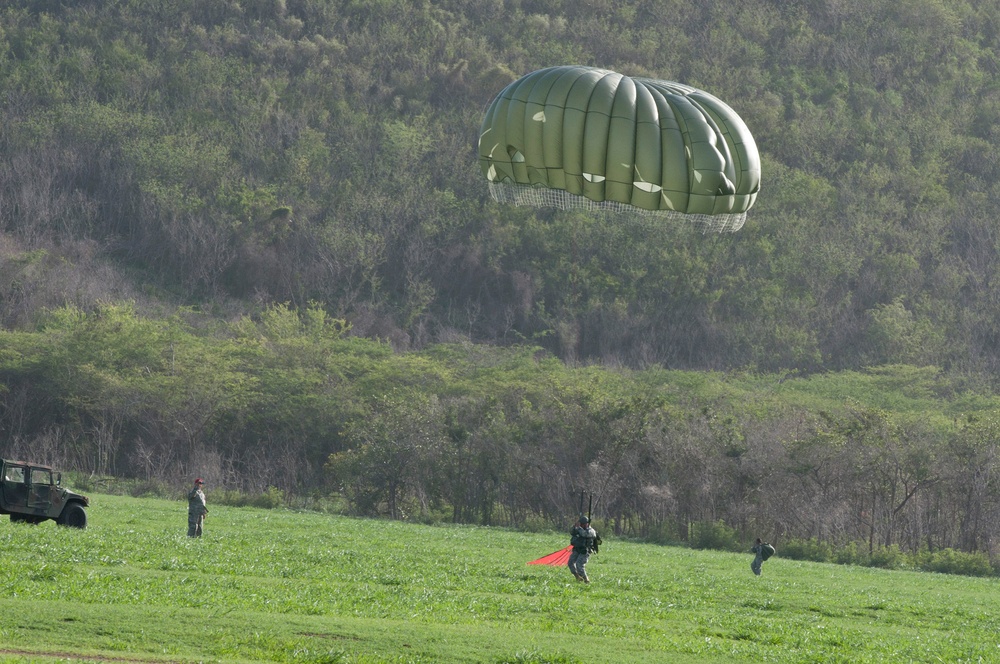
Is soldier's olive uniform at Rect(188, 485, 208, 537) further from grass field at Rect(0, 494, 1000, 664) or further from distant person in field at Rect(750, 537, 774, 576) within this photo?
distant person in field at Rect(750, 537, 774, 576)

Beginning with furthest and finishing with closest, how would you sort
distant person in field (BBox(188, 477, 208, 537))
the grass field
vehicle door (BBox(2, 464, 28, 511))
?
distant person in field (BBox(188, 477, 208, 537))
vehicle door (BBox(2, 464, 28, 511))
the grass field

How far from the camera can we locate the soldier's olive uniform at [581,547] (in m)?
25.9

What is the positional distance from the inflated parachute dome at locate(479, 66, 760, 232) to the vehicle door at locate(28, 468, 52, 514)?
1186 centimetres

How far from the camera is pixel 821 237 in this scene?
114 m

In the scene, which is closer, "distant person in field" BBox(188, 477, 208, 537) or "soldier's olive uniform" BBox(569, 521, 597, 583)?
"soldier's olive uniform" BBox(569, 521, 597, 583)

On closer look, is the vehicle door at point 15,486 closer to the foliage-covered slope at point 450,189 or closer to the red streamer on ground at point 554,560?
the red streamer on ground at point 554,560

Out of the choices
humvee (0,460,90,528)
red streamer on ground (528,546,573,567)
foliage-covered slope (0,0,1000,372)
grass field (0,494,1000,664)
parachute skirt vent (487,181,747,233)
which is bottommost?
grass field (0,494,1000,664)

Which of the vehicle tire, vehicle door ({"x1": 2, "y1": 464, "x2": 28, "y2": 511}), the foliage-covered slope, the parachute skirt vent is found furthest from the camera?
the foliage-covered slope

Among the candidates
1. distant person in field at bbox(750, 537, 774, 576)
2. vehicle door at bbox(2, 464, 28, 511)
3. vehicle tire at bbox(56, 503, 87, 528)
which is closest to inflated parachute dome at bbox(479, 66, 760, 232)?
distant person in field at bbox(750, 537, 774, 576)

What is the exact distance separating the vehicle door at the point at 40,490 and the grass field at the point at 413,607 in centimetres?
45

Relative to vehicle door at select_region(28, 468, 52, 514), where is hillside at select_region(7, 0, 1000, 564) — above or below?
above

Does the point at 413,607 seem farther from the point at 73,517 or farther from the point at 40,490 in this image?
the point at 73,517

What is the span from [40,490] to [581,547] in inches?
456

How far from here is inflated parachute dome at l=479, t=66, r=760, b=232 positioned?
75.9ft
